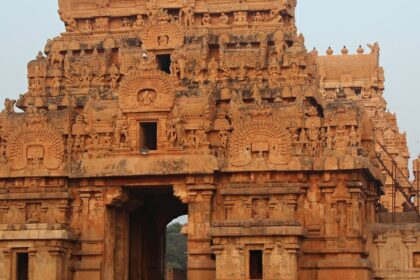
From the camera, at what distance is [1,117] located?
37094 millimetres

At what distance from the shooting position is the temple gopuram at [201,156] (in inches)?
1334

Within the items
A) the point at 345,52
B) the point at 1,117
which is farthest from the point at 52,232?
the point at 345,52

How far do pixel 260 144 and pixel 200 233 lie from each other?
3.66 m

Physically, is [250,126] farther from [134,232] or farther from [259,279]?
[134,232]

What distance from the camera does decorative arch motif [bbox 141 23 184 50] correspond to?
3739cm

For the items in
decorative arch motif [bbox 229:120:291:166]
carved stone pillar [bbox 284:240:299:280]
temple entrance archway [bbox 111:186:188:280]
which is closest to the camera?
carved stone pillar [bbox 284:240:299:280]

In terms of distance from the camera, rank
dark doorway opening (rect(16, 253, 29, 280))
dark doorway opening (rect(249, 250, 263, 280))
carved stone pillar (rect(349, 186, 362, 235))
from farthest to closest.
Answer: dark doorway opening (rect(16, 253, 29, 280)), carved stone pillar (rect(349, 186, 362, 235)), dark doorway opening (rect(249, 250, 263, 280))

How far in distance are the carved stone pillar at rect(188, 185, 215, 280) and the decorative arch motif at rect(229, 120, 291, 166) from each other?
1.50 meters

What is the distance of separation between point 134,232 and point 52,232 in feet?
21.7

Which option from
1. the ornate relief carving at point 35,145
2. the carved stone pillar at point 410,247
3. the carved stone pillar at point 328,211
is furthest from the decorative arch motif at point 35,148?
the carved stone pillar at point 410,247

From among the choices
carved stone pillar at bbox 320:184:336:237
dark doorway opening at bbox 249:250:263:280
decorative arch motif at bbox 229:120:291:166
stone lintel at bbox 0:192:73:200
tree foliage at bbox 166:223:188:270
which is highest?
tree foliage at bbox 166:223:188:270

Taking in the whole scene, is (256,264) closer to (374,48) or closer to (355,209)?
(355,209)

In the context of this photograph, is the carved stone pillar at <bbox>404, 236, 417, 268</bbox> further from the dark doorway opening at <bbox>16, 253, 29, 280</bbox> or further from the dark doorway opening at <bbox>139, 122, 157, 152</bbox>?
the dark doorway opening at <bbox>16, 253, 29, 280</bbox>

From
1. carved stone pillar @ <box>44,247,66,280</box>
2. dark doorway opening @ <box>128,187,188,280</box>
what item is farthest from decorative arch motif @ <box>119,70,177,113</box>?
carved stone pillar @ <box>44,247,66,280</box>
